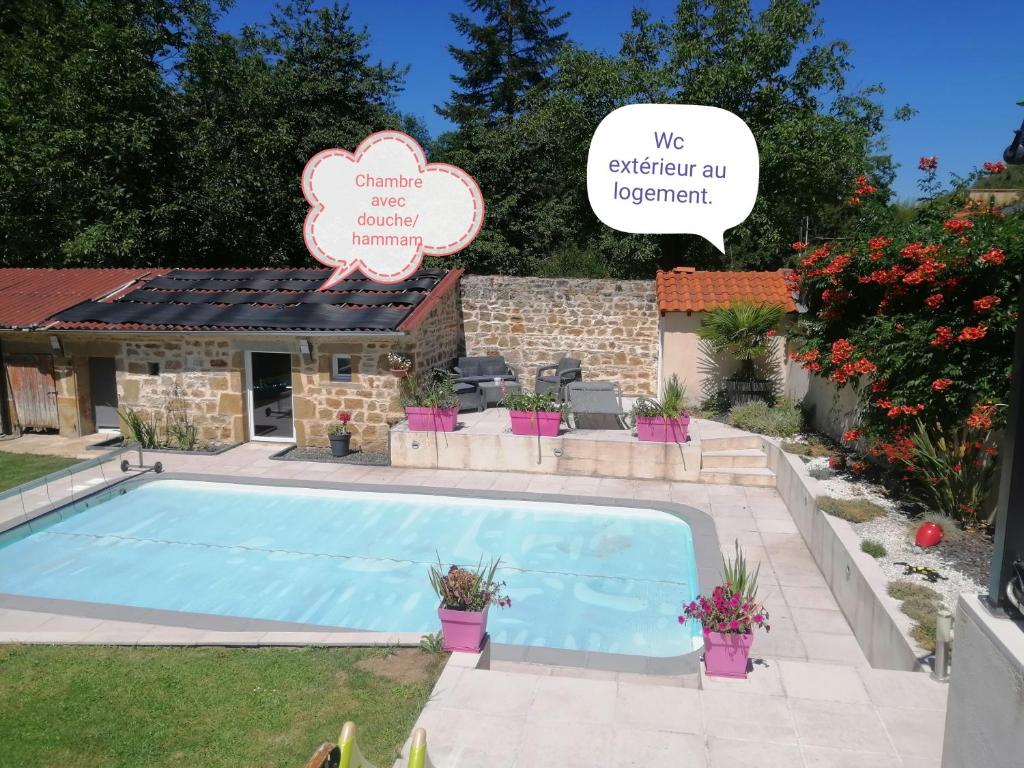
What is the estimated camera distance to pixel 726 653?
5.49 meters

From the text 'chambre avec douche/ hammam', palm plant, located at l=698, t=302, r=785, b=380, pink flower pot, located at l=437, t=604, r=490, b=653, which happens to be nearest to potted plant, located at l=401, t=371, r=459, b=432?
palm plant, located at l=698, t=302, r=785, b=380

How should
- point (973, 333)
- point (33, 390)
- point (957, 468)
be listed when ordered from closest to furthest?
point (973, 333) → point (957, 468) → point (33, 390)

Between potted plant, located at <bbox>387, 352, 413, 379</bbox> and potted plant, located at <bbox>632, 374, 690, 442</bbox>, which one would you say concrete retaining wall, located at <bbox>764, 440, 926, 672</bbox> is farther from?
potted plant, located at <bbox>387, 352, 413, 379</bbox>

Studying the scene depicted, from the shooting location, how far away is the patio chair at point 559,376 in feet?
50.9

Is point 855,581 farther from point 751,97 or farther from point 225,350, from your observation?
point 751,97

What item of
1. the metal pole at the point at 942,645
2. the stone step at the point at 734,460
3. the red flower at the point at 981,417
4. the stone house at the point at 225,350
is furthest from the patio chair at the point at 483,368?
the metal pole at the point at 942,645

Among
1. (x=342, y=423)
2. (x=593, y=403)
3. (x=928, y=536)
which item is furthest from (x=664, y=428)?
(x=342, y=423)

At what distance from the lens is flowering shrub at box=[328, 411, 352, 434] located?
13472 mm

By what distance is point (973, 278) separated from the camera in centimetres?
806

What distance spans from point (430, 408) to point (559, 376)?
4.01m

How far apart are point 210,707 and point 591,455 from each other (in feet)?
25.4

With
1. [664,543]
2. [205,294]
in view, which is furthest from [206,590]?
[205,294]

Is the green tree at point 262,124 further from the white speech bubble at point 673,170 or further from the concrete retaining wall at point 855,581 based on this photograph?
the concrete retaining wall at point 855,581

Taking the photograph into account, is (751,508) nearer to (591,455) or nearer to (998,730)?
(591,455)
